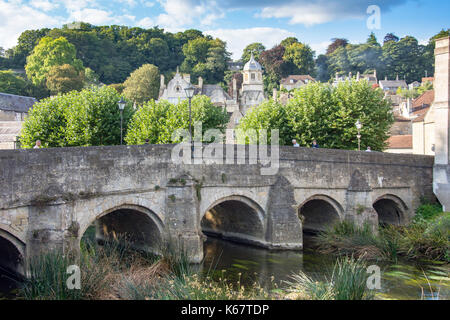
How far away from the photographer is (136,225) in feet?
64.0

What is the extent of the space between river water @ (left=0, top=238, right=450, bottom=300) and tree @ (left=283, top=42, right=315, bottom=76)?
244 feet

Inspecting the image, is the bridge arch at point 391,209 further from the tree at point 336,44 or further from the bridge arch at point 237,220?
the tree at point 336,44

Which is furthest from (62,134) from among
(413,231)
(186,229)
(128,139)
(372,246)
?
(413,231)

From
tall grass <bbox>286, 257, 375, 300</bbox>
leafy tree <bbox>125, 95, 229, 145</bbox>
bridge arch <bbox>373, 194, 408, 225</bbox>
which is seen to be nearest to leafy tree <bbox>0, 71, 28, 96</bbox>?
leafy tree <bbox>125, 95, 229, 145</bbox>

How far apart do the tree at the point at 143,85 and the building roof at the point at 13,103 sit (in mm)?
24568

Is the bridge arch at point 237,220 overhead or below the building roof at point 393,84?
below

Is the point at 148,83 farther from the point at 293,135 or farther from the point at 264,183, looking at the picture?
the point at 264,183

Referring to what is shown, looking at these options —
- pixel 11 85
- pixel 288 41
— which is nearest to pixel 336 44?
pixel 288 41

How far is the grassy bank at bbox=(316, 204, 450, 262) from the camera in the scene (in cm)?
1959

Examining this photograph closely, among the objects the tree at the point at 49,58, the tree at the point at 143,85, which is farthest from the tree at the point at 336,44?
the tree at the point at 49,58

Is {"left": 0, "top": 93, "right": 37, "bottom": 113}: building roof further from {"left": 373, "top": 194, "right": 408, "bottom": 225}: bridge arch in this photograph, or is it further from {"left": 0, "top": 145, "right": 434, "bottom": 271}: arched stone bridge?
{"left": 373, "top": 194, "right": 408, "bottom": 225}: bridge arch

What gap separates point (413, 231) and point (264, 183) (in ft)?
24.6

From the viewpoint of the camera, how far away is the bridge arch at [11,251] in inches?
539
